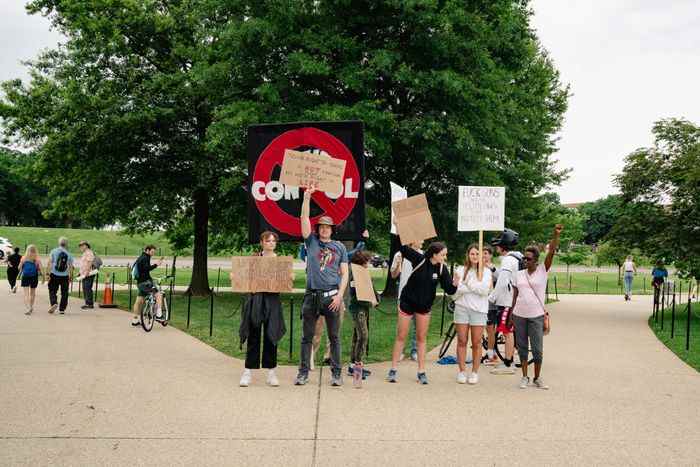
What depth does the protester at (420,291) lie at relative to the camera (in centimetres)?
908

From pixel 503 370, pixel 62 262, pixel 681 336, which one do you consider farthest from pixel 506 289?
pixel 62 262

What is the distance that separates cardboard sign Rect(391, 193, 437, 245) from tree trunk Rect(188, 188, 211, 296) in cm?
1675

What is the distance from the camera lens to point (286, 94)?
21422 mm

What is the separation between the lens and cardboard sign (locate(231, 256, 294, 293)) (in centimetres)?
882

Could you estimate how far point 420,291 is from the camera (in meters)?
9.09

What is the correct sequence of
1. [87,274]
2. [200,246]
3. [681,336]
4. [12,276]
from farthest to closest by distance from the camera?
[200,246], [12,276], [87,274], [681,336]

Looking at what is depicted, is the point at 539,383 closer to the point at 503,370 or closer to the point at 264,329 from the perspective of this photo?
the point at 503,370

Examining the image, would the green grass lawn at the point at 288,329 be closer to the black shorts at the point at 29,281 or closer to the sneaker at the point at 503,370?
the sneaker at the point at 503,370

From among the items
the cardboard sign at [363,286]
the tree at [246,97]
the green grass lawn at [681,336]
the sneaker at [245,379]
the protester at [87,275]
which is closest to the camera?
the sneaker at [245,379]

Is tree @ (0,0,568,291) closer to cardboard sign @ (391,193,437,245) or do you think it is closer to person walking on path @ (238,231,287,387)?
cardboard sign @ (391,193,437,245)

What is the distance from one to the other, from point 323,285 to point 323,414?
75.6 inches

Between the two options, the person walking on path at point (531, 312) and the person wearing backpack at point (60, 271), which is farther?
the person wearing backpack at point (60, 271)

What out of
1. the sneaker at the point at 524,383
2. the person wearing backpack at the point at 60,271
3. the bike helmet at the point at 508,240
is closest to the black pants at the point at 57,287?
the person wearing backpack at the point at 60,271

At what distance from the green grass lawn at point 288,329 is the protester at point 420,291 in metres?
1.96
